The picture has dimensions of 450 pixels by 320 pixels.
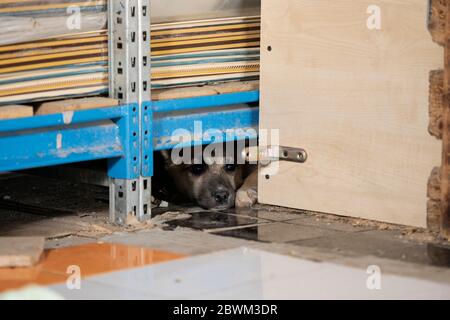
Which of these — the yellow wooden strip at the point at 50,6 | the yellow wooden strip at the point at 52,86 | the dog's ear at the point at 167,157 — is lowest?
the dog's ear at the point at 167,157

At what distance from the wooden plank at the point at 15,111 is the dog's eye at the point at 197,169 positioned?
1281 millimetres

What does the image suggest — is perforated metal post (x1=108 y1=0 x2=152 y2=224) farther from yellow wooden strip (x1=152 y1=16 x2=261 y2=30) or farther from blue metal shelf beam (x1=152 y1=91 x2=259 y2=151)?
yellow wooden strip (x1=152 y1=16 x2=261 y2=30)

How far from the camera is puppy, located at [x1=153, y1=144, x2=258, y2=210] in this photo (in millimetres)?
4562

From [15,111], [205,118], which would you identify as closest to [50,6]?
[15,111]

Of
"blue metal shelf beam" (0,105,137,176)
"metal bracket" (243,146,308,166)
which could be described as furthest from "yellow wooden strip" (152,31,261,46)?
"metal bracket" (243,146,308,166)

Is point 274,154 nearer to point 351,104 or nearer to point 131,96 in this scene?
point 351,104

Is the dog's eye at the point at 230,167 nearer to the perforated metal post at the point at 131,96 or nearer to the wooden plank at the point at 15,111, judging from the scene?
the perforated metal post at the point at 131,96

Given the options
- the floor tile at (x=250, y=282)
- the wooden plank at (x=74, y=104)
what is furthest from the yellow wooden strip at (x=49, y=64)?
the floor tile at (x=250, y=282)

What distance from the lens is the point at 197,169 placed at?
4.79m

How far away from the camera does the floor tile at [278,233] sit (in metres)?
3.77

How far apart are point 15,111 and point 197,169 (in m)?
1.36
